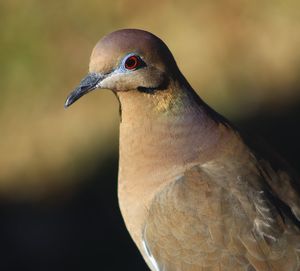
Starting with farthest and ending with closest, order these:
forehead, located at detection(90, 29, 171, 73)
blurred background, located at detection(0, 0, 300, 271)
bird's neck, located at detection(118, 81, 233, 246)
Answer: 1. blurred background, located at detection(0, 0, 300, 271)
2. bird's neck, located at detection(118, 81, 233, 246)
3. forehead, located at detection(90, 29, 171, 73)

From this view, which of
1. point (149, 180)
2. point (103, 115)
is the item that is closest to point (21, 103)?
point (103, 115)

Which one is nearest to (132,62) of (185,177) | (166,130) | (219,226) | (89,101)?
(166,130)

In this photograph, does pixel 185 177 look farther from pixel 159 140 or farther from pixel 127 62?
pixel 127 62

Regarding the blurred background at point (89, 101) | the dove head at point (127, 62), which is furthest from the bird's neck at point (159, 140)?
the blurred background at point (89, 101)

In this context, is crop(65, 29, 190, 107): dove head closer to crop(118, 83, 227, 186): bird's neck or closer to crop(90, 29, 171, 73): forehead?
crop(90, 29, 171, 73): forehead

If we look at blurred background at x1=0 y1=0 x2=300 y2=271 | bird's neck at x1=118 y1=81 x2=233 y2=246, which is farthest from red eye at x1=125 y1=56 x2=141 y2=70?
blurred background at x1=0 y1=0 x2=300 y2=271

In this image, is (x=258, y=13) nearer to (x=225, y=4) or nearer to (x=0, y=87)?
(x=225, y=4)
